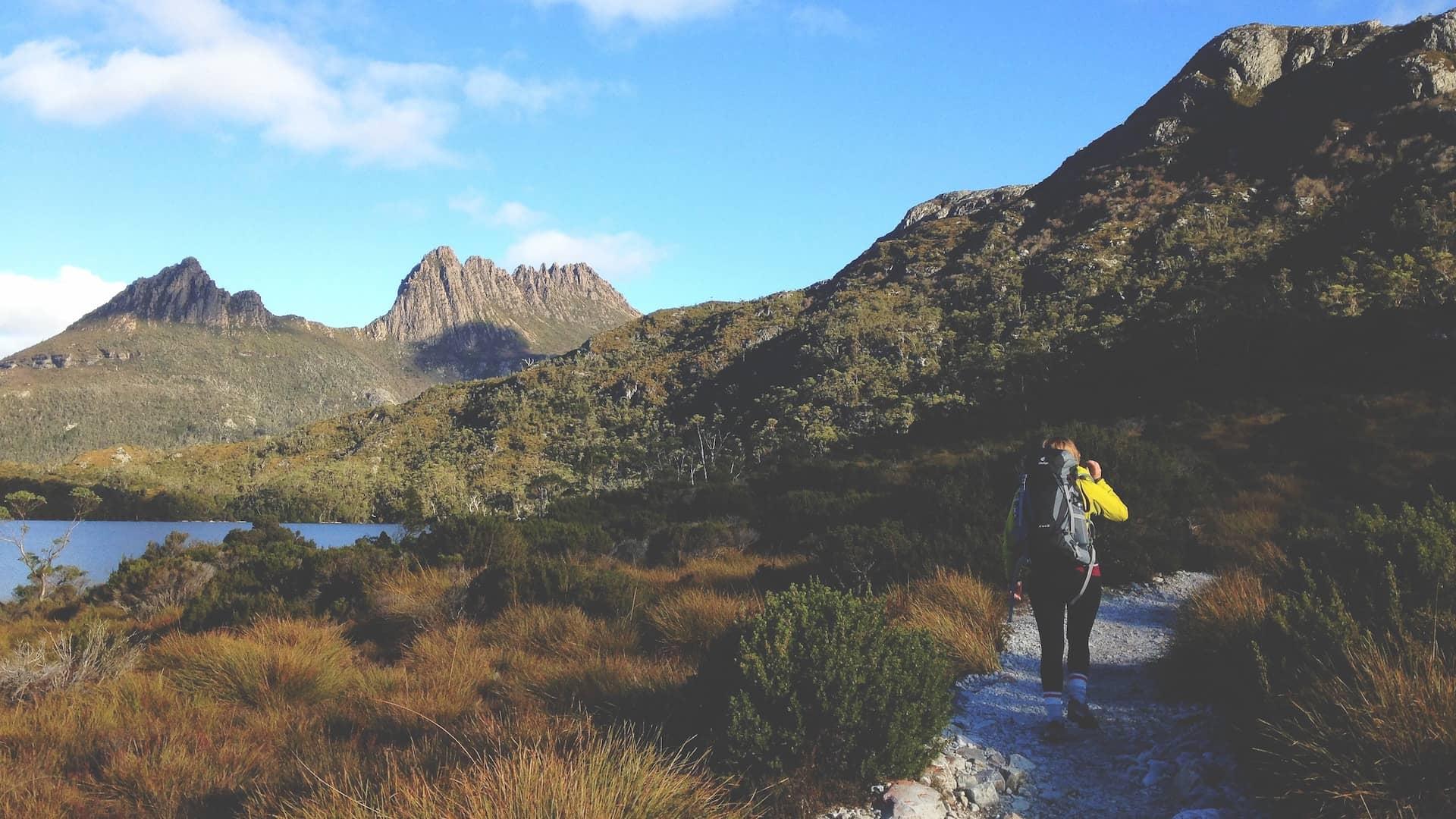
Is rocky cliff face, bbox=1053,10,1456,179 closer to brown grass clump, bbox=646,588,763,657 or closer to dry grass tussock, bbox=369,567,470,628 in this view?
brown grass clump, bbox=646,588,763,657

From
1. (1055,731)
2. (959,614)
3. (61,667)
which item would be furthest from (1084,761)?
(61,667)

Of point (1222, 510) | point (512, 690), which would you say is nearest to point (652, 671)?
point (512, 690)

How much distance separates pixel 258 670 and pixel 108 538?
3219 inches

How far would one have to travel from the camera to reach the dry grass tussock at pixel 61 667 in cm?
561

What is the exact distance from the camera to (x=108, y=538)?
66375mm

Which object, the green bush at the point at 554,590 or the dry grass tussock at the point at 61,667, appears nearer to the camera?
the dry grass tussock at the point at 61,667

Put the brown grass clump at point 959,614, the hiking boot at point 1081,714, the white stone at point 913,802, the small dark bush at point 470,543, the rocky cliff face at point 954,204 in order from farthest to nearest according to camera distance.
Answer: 1. the rocky cliff face at point 954,204
2. the small dark bush at point 470,543
3. the brown grass clump at point 959,614
4. the hiking boot at point 1081,714
5. the white stone at point 913,802

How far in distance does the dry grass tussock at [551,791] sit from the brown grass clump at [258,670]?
2.57m

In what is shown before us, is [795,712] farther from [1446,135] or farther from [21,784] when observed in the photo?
[1446,135]

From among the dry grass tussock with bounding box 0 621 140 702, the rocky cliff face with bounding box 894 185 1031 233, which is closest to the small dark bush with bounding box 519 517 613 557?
the dry grass tussock with bounding box 0 621 140 702

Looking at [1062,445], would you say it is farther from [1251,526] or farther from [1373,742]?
[1251,526]

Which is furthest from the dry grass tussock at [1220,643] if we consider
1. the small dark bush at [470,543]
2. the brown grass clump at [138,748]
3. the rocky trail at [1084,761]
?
the small dark bush at [470,543]

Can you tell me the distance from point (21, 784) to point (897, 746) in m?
4.36

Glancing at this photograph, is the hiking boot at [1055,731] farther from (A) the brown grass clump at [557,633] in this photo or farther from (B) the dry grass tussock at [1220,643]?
(A) the brown grass clump at [557,633]
